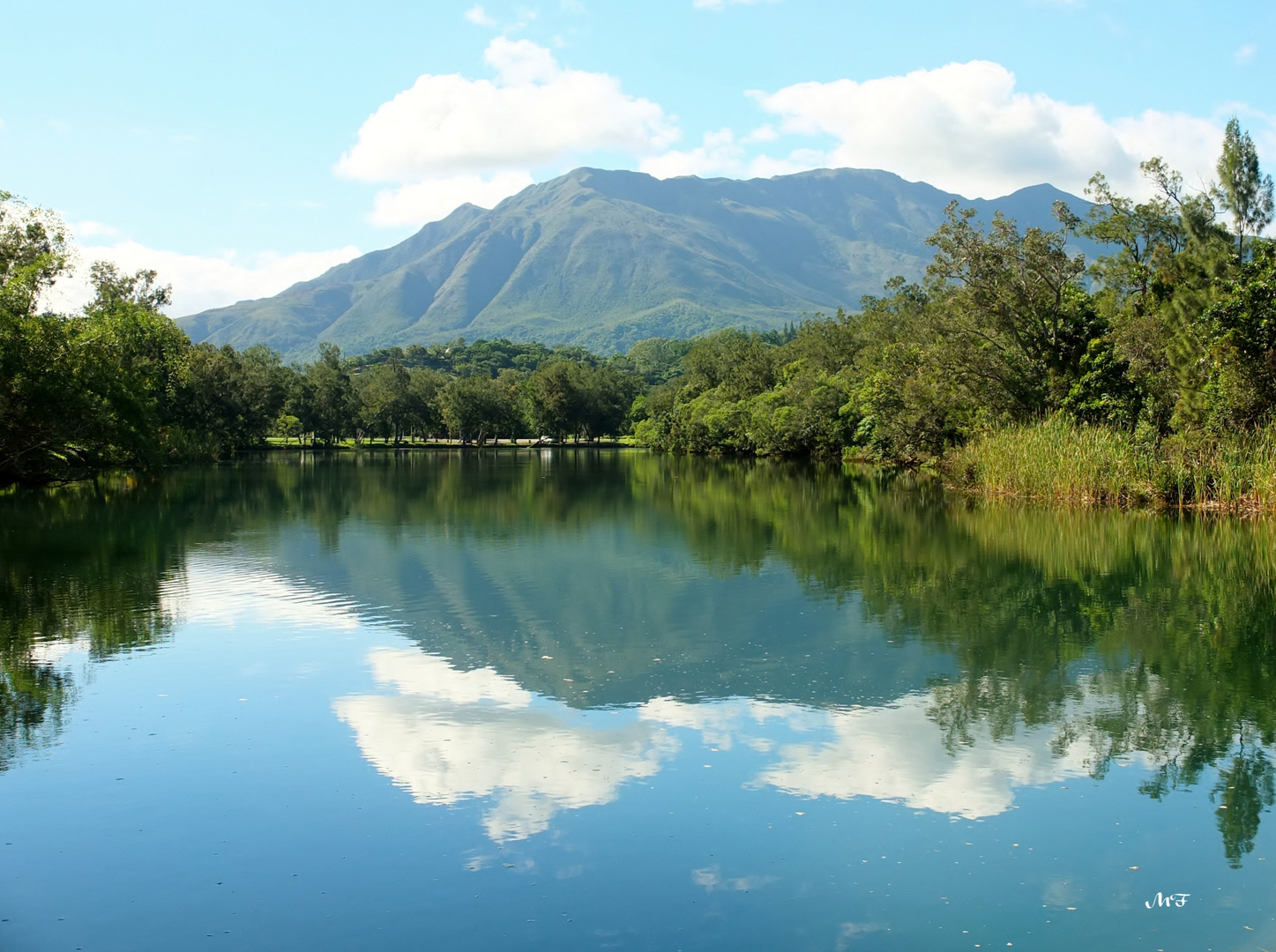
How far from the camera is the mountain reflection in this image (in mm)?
9391

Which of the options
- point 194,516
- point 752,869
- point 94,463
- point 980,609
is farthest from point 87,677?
point 94,463

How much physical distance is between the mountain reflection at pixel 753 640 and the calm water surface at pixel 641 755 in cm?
8

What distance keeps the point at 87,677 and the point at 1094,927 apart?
11.6 m

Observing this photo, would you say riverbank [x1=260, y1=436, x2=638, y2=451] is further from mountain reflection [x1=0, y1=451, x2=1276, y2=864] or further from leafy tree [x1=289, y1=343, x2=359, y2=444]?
mountain reflection [x1=0, y1=451, x2=1276, y2=864]

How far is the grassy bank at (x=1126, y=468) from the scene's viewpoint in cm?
2919

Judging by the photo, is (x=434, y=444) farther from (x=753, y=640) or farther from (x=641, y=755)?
(x=641, y=755)

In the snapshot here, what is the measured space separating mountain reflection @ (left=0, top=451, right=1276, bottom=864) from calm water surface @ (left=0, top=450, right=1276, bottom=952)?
0.08 metres

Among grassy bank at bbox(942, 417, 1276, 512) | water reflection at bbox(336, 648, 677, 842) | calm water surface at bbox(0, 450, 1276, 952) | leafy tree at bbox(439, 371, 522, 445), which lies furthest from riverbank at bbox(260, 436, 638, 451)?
water reflection at bbox(336, 648, 677, 842)

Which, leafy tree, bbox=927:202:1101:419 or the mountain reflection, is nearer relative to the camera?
the mountain reflection

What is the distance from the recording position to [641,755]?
9.65m

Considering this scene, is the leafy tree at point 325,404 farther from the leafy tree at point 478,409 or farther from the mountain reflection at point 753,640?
the mountain reflection at point 753,640

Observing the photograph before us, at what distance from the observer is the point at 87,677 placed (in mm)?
12625

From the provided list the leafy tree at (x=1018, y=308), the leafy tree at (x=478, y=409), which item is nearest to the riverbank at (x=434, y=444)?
the leafy tree at (x=478, y=409)

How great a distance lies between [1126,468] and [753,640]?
73.8 feet
